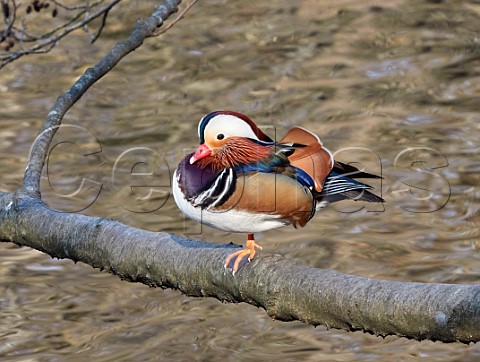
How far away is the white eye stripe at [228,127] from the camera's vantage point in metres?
2.38

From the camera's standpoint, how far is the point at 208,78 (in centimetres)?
940

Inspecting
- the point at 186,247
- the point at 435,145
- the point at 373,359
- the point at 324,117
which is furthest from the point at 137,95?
the point at 186,247

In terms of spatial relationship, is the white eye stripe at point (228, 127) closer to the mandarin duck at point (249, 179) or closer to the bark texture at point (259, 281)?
the mandarin duck at point (249, 179)

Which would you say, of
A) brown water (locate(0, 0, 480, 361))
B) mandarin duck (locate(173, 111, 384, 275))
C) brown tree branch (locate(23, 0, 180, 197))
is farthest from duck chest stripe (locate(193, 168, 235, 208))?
brown water (locate(0, 0, 480, 361))

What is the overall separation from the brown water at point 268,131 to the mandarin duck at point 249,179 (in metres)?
1.41

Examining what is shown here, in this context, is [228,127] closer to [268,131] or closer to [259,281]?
[259,281]

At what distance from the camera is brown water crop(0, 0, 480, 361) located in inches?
226

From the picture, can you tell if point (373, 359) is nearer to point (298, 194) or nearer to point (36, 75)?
Answer: point (298, 194)

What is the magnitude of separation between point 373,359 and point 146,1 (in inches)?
270

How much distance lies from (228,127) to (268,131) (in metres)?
5.26

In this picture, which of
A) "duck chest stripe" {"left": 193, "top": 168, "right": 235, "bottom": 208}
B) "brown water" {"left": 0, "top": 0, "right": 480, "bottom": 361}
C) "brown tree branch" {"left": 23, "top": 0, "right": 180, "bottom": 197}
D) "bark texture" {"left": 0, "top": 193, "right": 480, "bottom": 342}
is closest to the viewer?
"bark texture" {"left": 0, "top": 193, "right": 480, "bottom": 342}

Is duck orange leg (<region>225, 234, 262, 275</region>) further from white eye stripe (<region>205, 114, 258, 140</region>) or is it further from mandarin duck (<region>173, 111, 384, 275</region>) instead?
white eye stripe (<region>205, 114, 258, 140</region>)

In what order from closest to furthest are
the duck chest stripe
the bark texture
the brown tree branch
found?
the bark texture → the duck chest stripe → the brown tree branch

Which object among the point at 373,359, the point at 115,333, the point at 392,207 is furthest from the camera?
the point at 392,207
